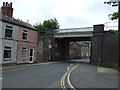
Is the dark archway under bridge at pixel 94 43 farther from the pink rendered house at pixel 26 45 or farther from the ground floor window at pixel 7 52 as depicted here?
the ground floor window at pixel 7 52

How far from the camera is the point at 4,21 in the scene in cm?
2033

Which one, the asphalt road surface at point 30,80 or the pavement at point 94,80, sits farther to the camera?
the pavement at point 94,80

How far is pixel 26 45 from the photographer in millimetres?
25031

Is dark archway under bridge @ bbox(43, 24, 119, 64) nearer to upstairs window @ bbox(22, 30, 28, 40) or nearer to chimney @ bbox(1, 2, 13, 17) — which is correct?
upstairs window @ bbox(22, 30, 28, 40)

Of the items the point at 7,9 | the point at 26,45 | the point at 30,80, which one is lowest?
the point at 30,80

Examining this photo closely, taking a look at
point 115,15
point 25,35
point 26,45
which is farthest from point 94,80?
point 25,35

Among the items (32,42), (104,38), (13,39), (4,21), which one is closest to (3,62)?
(13,39)

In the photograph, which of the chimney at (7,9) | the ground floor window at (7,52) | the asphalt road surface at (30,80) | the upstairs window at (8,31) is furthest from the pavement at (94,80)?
the chimney at (7,9)

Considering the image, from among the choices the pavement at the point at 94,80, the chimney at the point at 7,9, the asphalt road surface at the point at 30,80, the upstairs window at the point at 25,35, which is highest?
the chimney at the point at 7,9

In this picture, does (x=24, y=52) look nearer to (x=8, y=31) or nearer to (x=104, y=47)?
(x=8, y=31)

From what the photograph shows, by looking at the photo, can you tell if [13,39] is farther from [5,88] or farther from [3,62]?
[5,88]

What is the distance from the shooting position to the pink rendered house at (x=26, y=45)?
77.0 feet

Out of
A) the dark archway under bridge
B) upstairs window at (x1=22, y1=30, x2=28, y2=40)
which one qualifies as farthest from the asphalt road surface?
the dark archway under bridge

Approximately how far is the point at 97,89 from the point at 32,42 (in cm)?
2005
